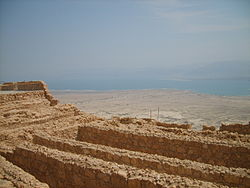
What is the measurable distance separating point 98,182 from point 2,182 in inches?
81.1

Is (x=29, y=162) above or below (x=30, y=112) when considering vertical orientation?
below

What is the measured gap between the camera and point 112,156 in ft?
22.4

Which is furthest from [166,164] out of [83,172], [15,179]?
[15,179]

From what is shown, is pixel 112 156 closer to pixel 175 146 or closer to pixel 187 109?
pixel 175 146

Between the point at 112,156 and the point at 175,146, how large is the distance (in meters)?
2.73

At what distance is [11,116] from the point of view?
1202 cm

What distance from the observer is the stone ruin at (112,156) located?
529 cm

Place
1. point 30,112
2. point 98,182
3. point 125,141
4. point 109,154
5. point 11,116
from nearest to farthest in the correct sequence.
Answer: point 98,182 → point 109,154 → point 125,141 → point 11,116 → point 30,112

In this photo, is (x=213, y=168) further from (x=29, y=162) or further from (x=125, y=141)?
(x=29, y=162)

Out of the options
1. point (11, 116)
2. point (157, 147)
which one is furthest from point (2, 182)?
point (11, 116)

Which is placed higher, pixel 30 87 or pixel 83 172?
pixel 30 87

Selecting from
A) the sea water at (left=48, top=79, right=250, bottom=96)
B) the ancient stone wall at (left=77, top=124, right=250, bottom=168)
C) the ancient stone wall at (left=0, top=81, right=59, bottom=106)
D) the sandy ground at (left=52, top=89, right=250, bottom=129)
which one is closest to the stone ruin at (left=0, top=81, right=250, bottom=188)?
the ancient stone wall at (left=77, top=124, right=250, bottom=168)

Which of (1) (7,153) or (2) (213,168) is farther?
(1) (7,153)

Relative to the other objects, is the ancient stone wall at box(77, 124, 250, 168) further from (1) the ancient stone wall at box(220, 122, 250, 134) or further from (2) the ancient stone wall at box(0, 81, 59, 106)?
(2) the ancient stone wall at box(0, 81, 59, 106)
